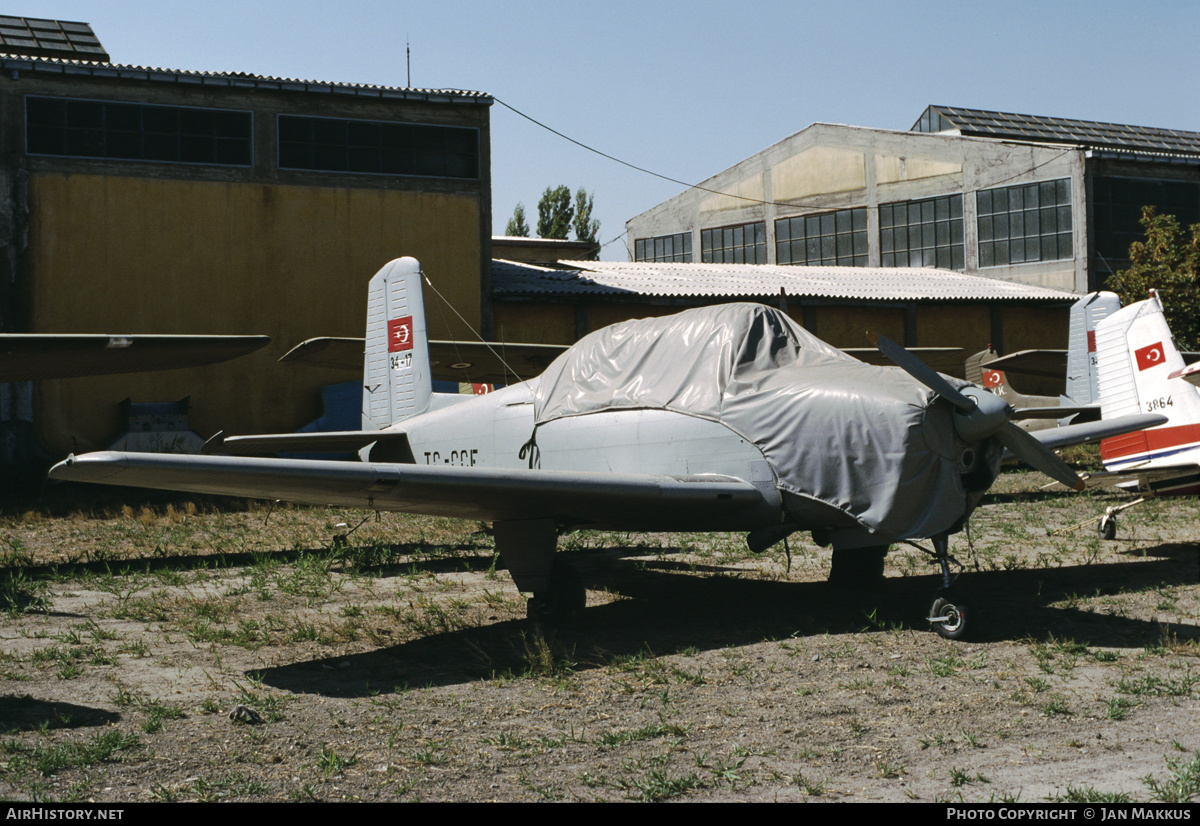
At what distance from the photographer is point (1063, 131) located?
37406 millimetres

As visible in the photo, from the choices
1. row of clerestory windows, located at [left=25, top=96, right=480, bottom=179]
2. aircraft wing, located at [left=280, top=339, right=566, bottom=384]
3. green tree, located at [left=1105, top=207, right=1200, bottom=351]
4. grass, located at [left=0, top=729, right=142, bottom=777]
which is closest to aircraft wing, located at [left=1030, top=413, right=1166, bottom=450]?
aircraft wing, located at [left=280, top=339, right=566, bottom=384]

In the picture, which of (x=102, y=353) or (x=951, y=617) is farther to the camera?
(x=102, y=353)

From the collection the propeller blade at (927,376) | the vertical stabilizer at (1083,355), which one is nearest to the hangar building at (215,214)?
the vertical stabilizer at (1083,355)

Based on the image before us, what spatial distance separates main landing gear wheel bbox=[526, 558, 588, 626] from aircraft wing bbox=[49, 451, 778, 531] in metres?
0.42

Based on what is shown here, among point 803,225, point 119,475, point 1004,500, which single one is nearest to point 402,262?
point 119,475

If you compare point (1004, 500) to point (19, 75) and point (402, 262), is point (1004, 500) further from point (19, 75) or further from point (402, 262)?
point (19, 75)

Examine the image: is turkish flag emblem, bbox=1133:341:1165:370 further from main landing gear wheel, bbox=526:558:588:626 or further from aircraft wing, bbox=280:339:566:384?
main landing gear wheel, bbox=526:558:588:626

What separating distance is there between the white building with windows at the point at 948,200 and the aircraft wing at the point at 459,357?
19.9 meters

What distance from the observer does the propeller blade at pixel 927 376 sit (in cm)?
647

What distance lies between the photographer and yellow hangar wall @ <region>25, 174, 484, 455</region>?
60.7ft

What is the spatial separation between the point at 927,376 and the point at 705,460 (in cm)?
170

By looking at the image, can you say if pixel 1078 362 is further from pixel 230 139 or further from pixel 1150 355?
pixel 230 139

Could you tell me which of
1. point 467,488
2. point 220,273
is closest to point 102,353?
point 467,488
